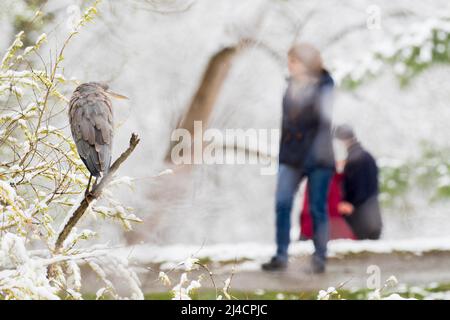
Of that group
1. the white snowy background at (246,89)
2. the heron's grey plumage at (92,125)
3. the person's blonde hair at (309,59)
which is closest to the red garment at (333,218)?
the person's blonde hair at (309,59)

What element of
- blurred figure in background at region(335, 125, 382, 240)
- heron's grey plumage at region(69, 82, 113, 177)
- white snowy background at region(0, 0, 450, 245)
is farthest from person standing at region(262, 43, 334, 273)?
white snowy background at region(0, 0, 450, 245)

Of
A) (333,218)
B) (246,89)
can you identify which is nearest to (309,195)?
(333,218)

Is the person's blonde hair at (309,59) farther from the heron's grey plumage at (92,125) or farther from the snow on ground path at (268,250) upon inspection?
the heron's grey plumage at (92,125)

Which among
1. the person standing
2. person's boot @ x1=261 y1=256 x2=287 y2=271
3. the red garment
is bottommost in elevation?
person's boot @ x1=261 y1=256 x2=287 y2=271

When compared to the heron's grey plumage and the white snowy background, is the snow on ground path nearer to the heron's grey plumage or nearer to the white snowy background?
the white snowy background

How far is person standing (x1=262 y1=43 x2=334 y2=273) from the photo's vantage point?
13.4 ft

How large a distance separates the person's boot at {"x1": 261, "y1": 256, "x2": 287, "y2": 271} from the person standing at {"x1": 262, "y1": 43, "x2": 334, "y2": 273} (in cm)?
16

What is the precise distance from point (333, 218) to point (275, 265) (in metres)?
0.39

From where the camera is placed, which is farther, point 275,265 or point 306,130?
point 275,265

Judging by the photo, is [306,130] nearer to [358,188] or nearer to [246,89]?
[358,188]

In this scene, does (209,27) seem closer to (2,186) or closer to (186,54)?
(186,54)

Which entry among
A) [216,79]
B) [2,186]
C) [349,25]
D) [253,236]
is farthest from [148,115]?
[2,186]

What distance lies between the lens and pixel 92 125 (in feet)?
10.00

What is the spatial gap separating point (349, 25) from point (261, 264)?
3748 mm
